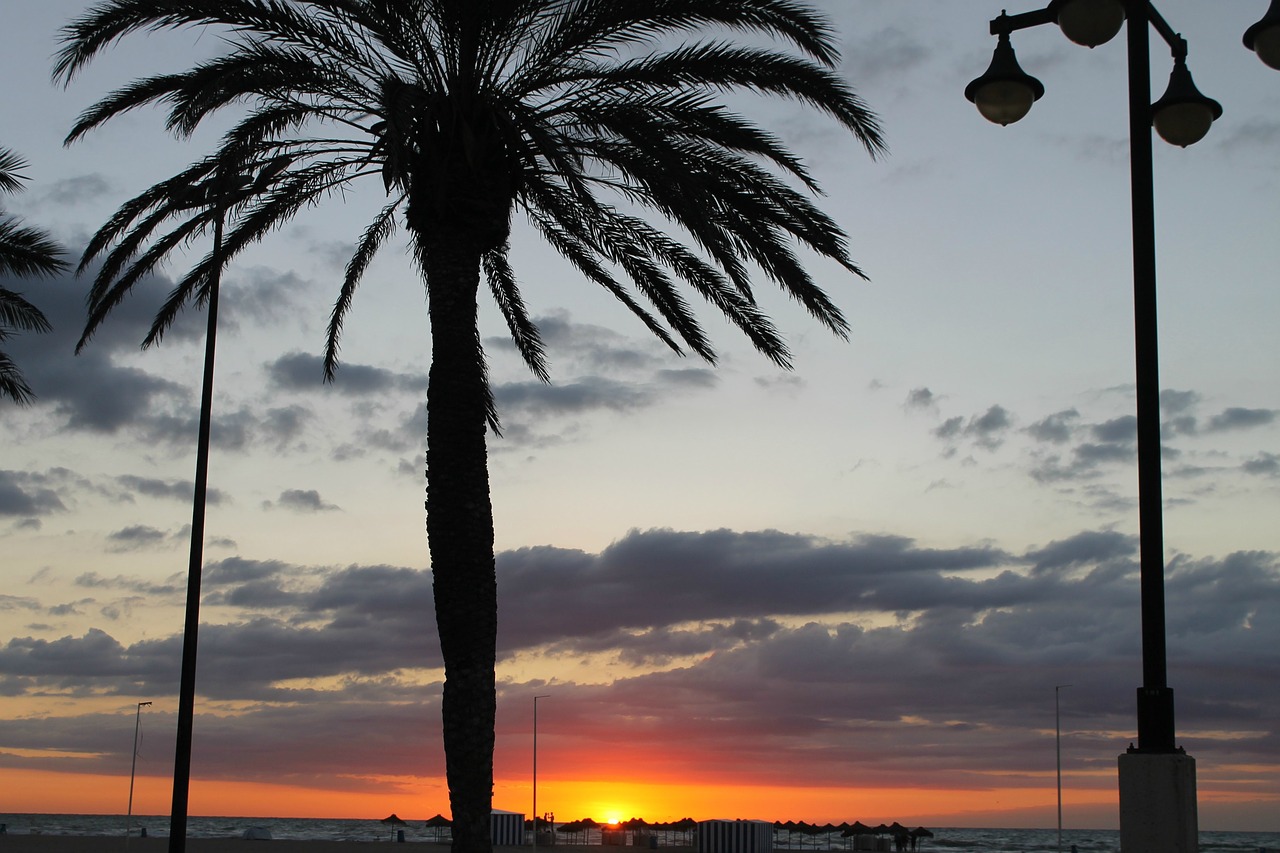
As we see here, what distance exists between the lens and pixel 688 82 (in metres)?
15.9

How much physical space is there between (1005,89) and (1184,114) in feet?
4.20

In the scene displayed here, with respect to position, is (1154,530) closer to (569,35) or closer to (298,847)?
(569,35)

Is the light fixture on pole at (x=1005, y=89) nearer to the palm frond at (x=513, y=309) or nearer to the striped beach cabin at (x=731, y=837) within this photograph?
the palm frond at (x=513, y=309)

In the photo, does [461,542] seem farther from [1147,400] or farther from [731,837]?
[731,837]

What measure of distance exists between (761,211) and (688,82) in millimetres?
1868

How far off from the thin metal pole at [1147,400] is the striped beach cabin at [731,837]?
140 feet

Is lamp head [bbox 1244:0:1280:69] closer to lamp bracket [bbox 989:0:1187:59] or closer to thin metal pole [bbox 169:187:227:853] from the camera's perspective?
lamp bracket [bbox 989:0:1187:59]

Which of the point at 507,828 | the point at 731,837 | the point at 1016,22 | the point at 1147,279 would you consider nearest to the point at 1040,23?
the point at 1016,22

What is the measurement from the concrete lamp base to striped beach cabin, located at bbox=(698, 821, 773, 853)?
42.7 m

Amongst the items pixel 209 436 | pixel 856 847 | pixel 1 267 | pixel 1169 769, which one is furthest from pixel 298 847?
pixel 1169 769

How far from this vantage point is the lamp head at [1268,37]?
27.2 feet

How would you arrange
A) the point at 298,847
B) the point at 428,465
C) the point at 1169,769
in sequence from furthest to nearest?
the point at 298,847
the point at 428,465
the point at 1169,769

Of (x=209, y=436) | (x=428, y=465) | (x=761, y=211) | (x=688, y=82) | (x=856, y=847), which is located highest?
(x=688, y=82)

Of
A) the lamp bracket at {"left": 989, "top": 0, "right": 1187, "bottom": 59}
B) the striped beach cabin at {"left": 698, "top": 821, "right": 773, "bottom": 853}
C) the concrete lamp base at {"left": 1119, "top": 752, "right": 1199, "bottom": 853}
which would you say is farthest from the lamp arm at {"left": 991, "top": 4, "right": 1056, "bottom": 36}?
the striped beach cabin at {"left": 698, "top": 821, "right": 773, "bottom": 853}
